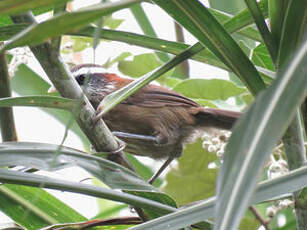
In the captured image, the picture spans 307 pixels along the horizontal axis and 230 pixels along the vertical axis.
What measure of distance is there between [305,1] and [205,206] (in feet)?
1.64

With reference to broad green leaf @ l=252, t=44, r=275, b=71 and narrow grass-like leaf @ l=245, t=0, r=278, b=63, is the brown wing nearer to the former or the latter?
broad green leaf @ l=252, t=44, r=275, b=71

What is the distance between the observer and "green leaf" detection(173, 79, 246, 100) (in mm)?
2455

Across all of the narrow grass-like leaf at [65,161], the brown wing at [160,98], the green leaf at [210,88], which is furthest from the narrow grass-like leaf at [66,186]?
the brown wing at [160,98]

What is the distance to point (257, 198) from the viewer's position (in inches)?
43.2

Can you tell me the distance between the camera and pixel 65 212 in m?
1.95

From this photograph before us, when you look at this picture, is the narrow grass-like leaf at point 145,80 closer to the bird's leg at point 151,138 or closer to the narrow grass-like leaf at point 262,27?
the narrow grass-like leaf at point 262,27

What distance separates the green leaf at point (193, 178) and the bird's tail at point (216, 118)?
38 centimetres

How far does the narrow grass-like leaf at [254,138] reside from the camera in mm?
708

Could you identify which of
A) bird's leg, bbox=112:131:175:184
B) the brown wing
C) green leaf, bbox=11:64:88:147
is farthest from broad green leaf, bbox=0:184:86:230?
the brown wing

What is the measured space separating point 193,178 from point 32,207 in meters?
0.90

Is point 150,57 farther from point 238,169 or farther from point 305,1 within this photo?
point 238,169

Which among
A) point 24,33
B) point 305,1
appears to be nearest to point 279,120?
point 24,33

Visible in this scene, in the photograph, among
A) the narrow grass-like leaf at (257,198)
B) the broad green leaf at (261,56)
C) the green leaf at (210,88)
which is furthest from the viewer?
the green leaf at (210,88)

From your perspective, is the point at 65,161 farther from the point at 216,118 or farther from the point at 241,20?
the point at 216,118
